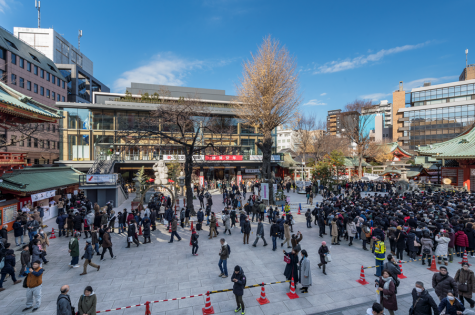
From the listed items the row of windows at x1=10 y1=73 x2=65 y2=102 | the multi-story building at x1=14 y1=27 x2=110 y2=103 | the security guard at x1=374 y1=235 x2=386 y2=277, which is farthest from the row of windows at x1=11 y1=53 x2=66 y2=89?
the security guard at x1=374 y1=235 x2=386 y2=277

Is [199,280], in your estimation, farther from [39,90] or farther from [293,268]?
[39,90]

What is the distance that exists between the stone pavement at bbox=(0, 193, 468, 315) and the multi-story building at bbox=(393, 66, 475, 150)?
6059 centimetres

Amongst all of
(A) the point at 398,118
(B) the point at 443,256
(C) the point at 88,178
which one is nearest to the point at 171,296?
(B) the point at 443,256

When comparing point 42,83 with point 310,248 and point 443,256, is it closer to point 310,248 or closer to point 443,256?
point 310,248

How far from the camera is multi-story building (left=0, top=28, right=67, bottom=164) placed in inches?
1435

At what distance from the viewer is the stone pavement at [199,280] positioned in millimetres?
7410

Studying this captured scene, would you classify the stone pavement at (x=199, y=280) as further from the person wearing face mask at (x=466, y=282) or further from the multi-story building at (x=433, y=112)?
the multi-story building at (x=433, y=112)

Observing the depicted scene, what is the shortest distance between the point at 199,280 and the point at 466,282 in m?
8.79

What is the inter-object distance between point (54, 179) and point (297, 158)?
4320 centimetres

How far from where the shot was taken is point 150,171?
3956cm

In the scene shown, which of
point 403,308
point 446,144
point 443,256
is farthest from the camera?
point 446,144

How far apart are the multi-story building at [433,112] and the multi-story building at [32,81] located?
77.5 metres

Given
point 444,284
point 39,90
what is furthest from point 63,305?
point 39,90

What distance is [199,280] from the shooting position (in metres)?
9.09
